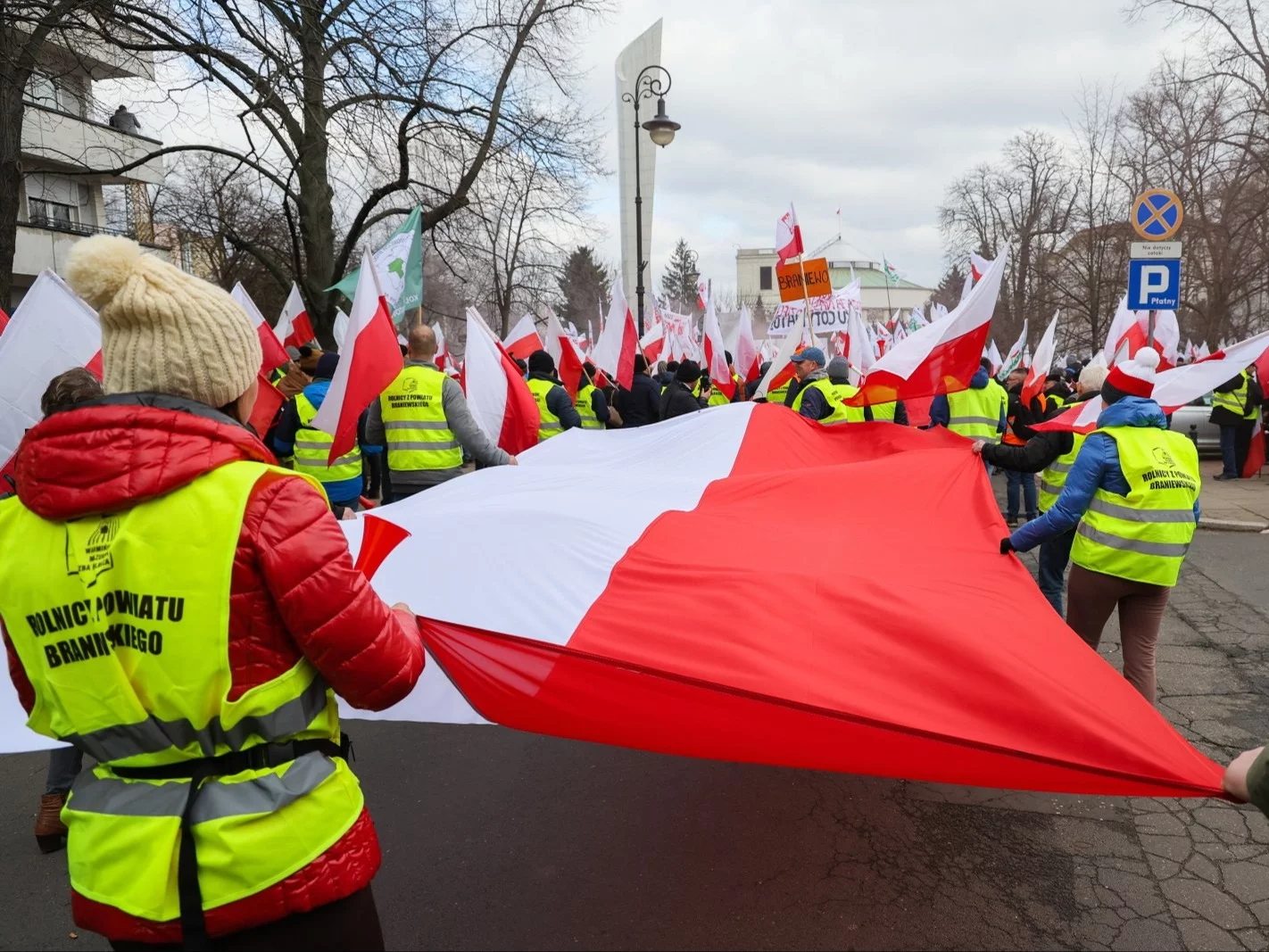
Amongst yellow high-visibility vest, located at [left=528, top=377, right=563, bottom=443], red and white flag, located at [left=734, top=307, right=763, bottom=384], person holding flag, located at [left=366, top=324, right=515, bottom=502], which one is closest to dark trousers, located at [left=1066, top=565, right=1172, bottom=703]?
person holding flag, located at [left=366, top=324, right=515, bottom=502]

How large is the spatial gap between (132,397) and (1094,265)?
3436 centimetres

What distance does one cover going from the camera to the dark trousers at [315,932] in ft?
5.59

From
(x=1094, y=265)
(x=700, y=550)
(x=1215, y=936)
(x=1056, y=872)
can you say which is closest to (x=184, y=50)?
(x=700, y=550)

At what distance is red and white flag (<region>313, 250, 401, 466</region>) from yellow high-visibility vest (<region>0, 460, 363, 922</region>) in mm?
3658

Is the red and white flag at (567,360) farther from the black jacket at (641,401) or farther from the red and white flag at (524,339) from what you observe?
the black jacket at (641,401)

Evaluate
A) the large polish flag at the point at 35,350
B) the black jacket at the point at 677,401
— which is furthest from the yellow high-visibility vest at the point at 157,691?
the black jacket at the point at 677,401

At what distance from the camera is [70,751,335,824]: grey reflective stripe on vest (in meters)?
1.64

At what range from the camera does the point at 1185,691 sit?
5438 mm

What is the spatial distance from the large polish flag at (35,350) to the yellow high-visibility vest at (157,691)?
3.40m

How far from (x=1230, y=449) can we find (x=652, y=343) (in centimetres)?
974

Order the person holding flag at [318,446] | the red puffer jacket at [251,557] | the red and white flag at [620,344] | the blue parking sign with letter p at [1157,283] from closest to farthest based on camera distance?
the red puffer jacket at [251,557]
the person holding flag at [318,446]
the blue parking sign with letter p at [1157,283]
the red and white flag at [620,344]

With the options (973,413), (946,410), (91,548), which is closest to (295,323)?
Answer: (946,410)

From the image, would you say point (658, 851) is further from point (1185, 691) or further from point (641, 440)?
point (1185, 691)

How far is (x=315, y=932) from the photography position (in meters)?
1.74
